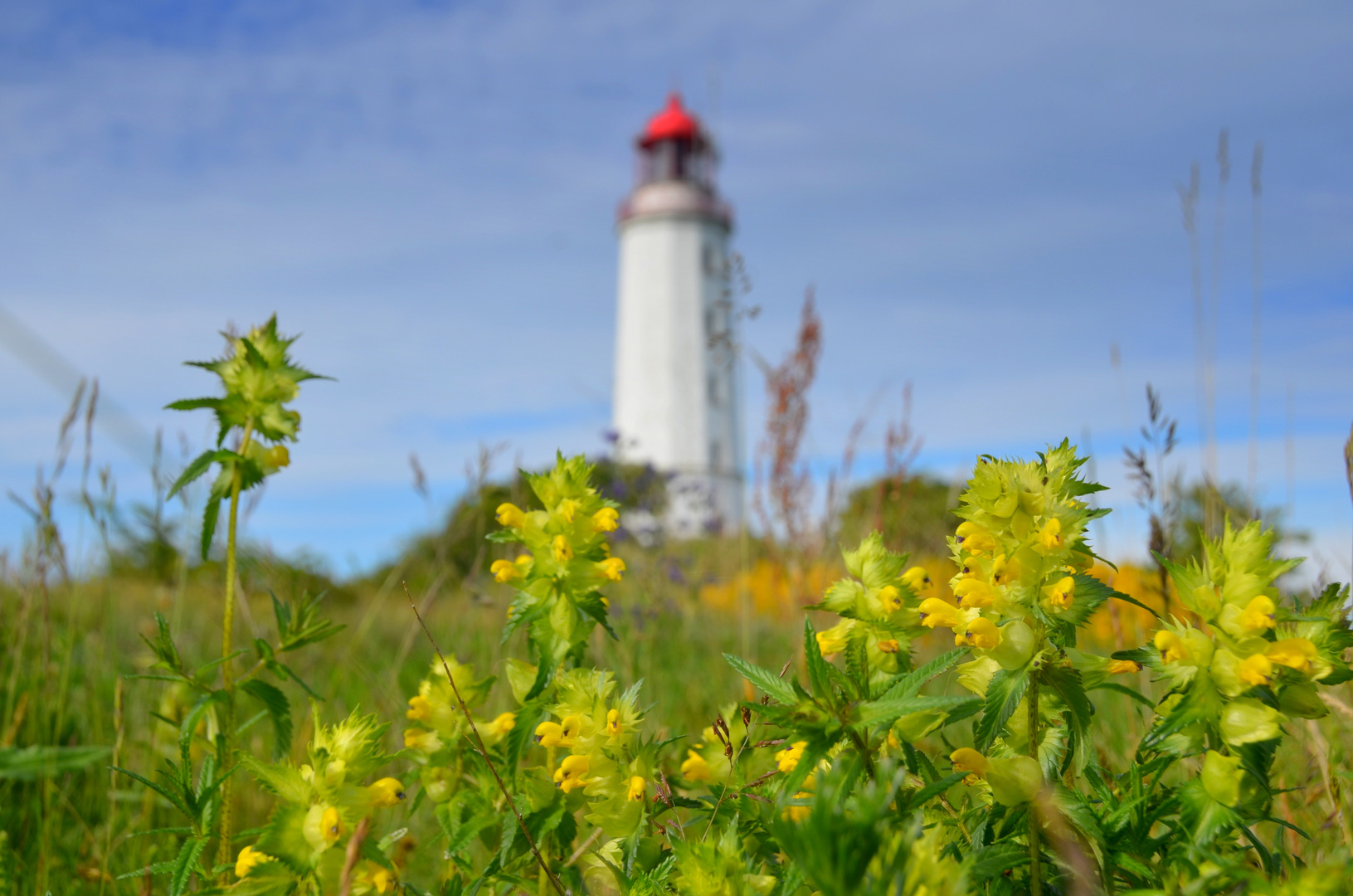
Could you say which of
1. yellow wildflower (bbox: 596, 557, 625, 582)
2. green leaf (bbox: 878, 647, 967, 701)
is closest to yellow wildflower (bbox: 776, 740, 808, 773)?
green leaf (bbox: 878, 647, 967, 701)

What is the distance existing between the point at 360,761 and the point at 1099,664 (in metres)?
0.96

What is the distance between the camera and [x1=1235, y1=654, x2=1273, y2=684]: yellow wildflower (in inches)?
39.1

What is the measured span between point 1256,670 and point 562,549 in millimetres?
882

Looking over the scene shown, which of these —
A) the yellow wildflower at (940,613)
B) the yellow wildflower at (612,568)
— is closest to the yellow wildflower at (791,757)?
the yellow wildflower at (940,613)

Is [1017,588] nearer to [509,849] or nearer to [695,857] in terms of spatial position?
[695,857]

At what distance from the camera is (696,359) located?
2208cm

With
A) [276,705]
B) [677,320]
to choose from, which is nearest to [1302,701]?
[276,705]

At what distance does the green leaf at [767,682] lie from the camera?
1024 mm

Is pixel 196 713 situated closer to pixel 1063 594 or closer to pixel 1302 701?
pixel 1063 594

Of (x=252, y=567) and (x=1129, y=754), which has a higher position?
(x=252, y=567)

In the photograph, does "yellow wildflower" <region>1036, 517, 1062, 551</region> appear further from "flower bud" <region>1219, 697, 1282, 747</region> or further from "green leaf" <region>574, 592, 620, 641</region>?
"green leaf" <region>574, 592, 620, 641</region>

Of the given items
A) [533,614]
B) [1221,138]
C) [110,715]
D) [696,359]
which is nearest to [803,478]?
[1221,138]

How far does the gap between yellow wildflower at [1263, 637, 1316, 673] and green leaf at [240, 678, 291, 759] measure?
4.46 feet

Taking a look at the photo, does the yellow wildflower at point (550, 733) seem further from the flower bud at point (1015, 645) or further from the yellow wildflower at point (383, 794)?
the flower bud at point (1015, 645)
